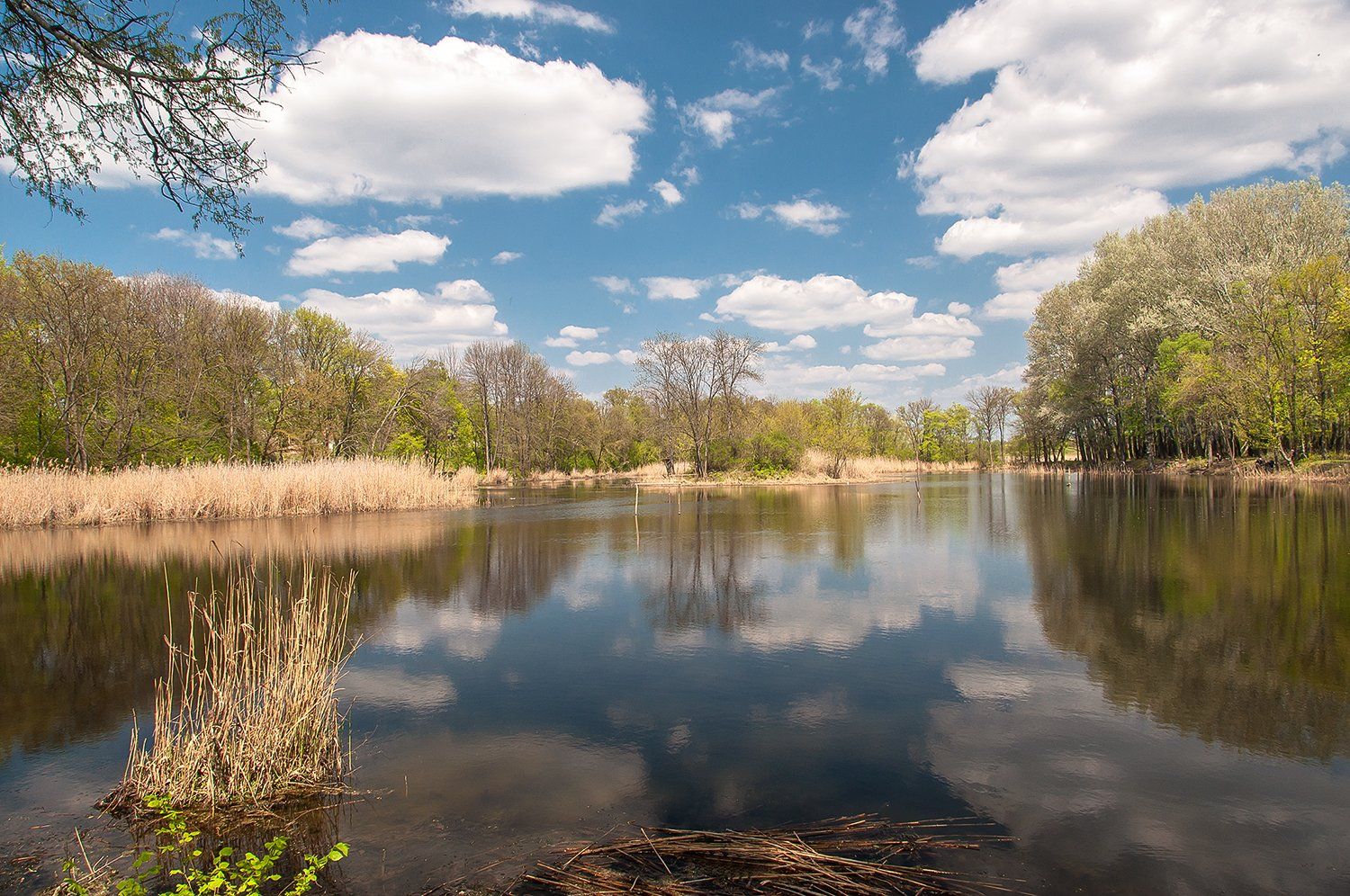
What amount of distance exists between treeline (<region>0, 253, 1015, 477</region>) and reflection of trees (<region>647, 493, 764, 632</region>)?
22.2 metres

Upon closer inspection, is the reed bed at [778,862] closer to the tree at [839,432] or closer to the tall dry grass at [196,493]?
the tall dry grass at [196,493]

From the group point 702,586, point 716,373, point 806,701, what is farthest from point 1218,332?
point 806,701

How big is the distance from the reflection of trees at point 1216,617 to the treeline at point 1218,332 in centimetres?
1799

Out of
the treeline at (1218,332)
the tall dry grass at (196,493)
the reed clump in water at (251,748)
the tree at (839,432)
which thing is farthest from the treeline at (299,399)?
the reed clump in water at (251,748)

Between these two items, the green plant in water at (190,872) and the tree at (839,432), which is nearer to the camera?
the green plant in water at (190,872)

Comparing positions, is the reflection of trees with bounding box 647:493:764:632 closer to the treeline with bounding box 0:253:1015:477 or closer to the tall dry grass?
the tall dry grass

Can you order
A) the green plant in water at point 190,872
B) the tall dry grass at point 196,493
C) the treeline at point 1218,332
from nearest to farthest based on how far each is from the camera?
the green plant in water at point 190,872, the tall dry grass at point 196,493, the treeline at point 1218,332

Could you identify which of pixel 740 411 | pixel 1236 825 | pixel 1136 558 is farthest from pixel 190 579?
pixel 740 411

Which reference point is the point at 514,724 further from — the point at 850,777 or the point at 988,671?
the point at 988,671

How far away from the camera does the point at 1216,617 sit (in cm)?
842

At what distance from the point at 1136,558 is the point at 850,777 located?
34.5ft

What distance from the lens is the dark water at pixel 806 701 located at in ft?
13.3

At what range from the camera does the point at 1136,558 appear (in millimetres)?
12547

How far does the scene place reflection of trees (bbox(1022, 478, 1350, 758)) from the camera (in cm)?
569
